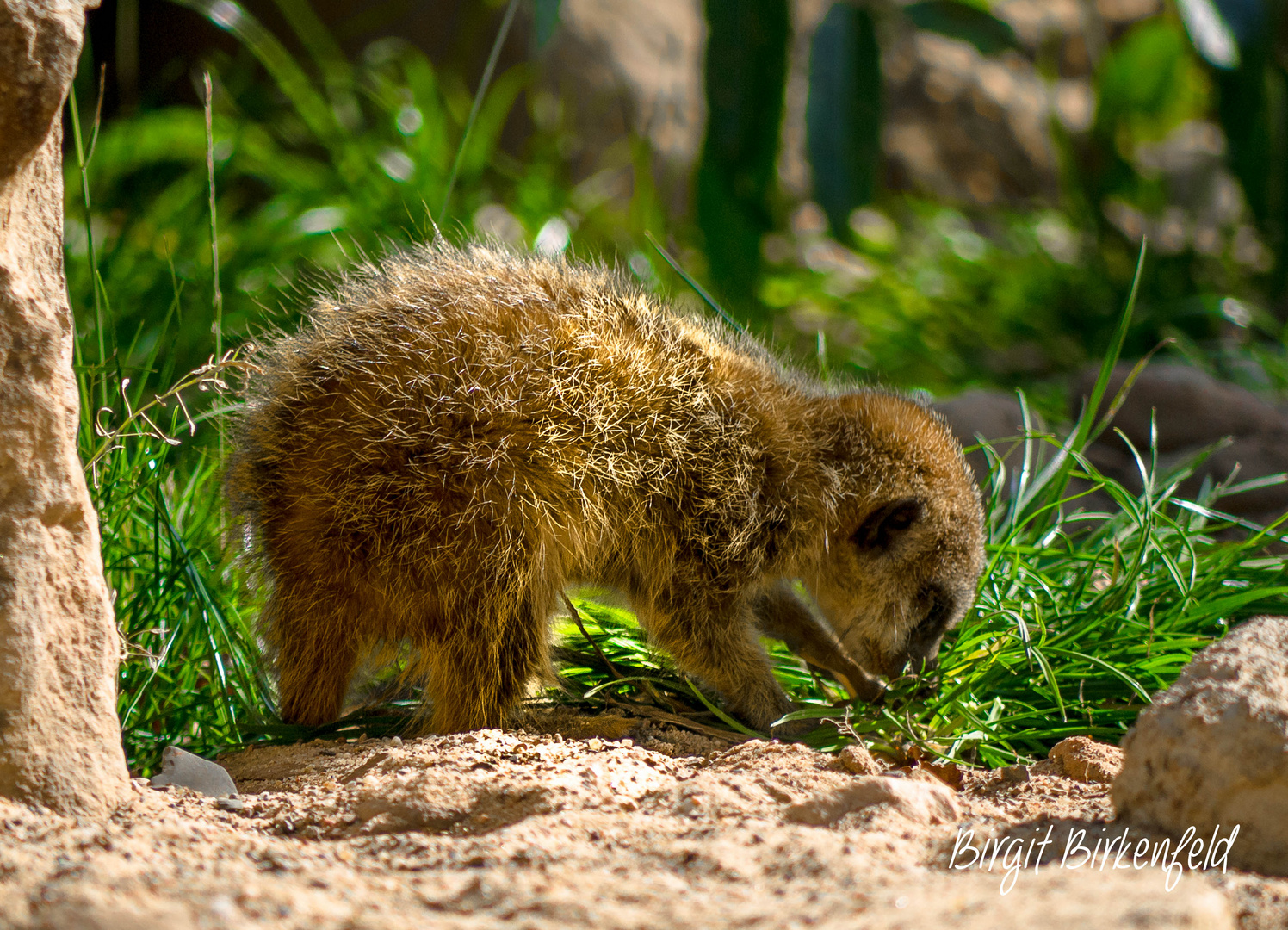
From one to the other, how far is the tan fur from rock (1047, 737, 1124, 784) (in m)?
0.76

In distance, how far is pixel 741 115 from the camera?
4.27 metres

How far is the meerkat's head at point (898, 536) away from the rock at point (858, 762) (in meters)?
0.94

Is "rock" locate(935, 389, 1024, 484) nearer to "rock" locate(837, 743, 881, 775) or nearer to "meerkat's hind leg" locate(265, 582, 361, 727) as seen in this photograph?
"rock" locate(837, 743, 881, 775)

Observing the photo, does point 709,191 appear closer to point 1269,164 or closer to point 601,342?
point 601,342

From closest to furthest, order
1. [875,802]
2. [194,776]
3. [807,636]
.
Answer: [875,802] < [194,776] < [807,636]

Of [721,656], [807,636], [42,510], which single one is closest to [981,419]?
[807,636]

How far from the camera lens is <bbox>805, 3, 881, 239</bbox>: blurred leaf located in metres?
4.46

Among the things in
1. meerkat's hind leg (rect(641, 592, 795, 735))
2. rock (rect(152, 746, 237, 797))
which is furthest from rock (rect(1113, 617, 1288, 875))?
rock (rect(152, 746, 237, 797))

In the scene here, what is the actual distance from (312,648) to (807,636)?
1.52 metres

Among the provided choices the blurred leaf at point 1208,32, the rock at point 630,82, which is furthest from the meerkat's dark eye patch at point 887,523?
the rock at point 630,82

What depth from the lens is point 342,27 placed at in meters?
7.78
